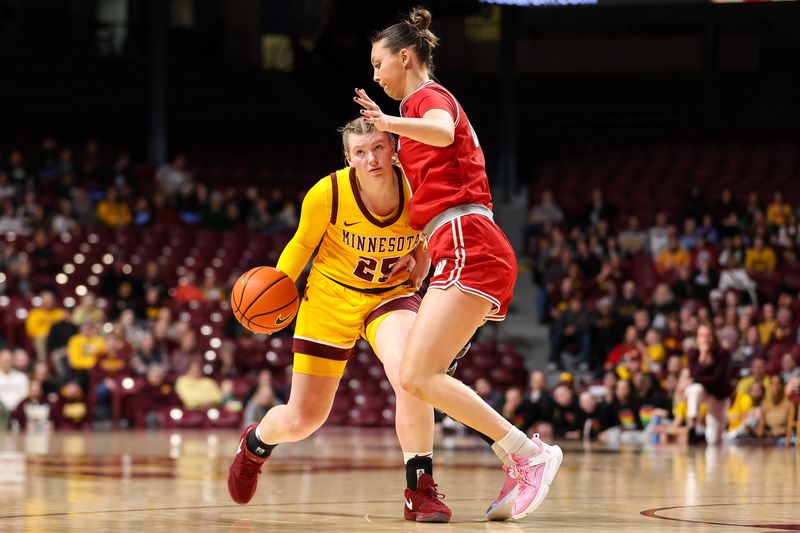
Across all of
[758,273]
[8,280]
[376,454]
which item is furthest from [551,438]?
[8,280]

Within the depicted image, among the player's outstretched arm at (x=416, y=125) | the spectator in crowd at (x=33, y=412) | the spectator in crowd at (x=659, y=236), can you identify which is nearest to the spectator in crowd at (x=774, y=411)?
the spectator in crowd at (x=659, y=236)

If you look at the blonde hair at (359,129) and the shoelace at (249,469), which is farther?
the shoelace at (249,469)

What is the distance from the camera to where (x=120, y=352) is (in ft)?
49.9

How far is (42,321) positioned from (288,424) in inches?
427

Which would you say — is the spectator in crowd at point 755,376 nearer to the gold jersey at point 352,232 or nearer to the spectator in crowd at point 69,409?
the spectator in crowd at point 69,409

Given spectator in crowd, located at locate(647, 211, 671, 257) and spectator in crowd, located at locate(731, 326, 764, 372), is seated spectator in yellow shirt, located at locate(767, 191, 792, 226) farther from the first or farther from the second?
spectator in crowd, located at locate(731, 326, 764, 372)

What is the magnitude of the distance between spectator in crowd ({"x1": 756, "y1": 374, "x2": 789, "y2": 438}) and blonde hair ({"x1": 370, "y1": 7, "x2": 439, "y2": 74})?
29.8ft

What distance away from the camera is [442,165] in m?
4.81

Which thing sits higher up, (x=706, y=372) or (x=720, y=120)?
(x=720, y=120)

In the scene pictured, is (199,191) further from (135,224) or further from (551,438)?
(551,438)

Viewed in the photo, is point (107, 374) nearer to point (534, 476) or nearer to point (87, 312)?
point (87, 312)

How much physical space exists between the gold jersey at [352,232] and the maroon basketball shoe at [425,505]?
98 centimetres

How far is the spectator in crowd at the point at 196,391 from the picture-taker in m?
15.1

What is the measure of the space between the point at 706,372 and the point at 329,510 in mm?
7861
